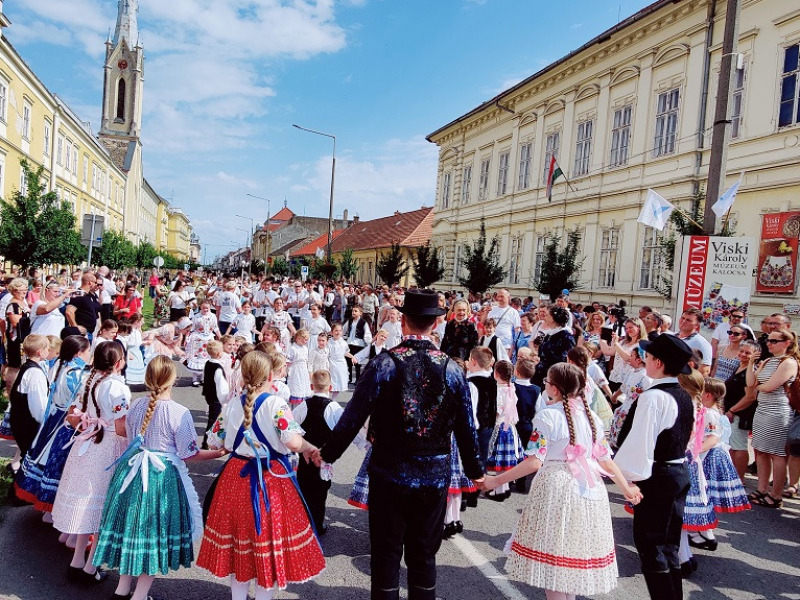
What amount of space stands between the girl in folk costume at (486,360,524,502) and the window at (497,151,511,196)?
22.8 meters

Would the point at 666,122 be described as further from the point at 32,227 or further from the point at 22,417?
the point at 32,227

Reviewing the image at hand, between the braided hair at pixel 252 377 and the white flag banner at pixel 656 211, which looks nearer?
the braided hair at pixel 252 377

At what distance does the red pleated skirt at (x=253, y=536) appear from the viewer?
141 inches

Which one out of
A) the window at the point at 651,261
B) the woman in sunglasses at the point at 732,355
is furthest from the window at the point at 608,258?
the woman in sunglasses at the point at 732,355

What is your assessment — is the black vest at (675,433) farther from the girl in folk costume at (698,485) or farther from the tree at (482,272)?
the tree at (482,272)

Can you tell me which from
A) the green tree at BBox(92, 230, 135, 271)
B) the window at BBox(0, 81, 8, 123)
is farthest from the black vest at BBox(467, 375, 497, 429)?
the green tree at BBox(92, 230, 135, 271)

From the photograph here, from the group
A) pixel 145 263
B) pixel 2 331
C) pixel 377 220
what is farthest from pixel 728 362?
pixel 145 263

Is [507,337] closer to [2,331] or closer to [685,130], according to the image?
[2,331]

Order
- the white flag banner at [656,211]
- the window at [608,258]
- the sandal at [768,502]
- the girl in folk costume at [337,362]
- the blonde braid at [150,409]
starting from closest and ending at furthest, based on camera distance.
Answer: the blonde braid at [150,409], the sandal at [768,502], the girl in folk costume at [337,362], the white flag banner at [656,211], the window at [608,258]

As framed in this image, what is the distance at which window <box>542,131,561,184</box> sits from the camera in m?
24.0

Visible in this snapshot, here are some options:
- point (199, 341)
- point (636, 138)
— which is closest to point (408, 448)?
point (199, 341)

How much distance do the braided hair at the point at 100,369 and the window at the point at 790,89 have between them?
15987 mm

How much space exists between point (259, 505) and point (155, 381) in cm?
106

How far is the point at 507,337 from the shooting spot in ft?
33.9
